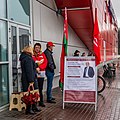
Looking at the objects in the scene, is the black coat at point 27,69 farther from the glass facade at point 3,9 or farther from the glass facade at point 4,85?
the glass facade at point 3,9

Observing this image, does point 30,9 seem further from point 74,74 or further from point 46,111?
point 46,111

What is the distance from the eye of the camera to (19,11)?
878 centimetres

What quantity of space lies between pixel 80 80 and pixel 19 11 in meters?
2.96

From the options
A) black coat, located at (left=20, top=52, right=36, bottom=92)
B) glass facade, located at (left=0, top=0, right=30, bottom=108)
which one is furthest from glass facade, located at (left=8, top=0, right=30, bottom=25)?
black coat, located at (left=20, top=52, right=36, bottom=92)

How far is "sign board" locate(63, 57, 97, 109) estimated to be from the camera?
7727 millimetres

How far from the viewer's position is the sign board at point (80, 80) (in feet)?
25.3

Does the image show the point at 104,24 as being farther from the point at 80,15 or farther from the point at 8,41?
the point at 8,41

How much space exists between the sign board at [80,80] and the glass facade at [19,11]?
6.87 feet

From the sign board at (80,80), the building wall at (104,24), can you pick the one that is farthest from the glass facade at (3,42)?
the building wall at (104,24)

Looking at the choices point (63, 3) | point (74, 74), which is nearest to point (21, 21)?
point (74, 74)

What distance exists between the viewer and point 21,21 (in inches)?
350

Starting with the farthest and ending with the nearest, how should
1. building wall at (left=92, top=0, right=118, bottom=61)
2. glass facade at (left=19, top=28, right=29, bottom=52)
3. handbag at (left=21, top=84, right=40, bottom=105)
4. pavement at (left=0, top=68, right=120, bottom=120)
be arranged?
building wall at (left=92, top=0, right=118, bottom=61)
glass facade at (left=19, top=28, right=29, bottom=52)
handbag at (left=21, top=84, right=40, bottom=105)
pavement at (left=0, top=68, right=120, bottom=120)

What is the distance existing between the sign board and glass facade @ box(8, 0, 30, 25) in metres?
2.10

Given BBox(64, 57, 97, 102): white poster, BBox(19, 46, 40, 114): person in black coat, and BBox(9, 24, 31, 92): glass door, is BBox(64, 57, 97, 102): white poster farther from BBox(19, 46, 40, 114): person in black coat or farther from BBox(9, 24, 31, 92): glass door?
BBox(9, 24, 31, 92): glass door
